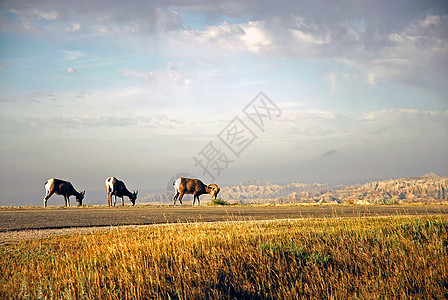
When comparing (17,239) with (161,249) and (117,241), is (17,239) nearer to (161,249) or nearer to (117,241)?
(117,241)

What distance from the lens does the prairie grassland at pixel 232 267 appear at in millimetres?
6969

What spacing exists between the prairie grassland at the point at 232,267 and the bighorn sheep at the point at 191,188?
27.3 meters

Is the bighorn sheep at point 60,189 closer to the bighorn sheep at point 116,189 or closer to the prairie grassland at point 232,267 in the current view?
the bighorn sheep at point 116,189

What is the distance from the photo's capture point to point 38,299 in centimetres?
623

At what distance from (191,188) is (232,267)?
1209 inches

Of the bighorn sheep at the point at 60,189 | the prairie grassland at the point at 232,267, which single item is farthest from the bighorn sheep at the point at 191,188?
the prairie grassland at the point at 232,267

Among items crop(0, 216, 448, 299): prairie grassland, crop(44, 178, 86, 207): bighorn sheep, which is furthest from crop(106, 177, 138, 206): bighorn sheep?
crop(0, 216, 448, 299): prairie grassland

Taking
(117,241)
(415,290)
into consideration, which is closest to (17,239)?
(117,241)

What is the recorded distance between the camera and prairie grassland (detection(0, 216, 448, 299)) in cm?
697

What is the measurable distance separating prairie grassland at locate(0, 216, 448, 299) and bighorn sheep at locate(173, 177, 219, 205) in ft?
89.7

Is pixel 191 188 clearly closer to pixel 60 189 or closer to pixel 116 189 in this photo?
pixel 116 189

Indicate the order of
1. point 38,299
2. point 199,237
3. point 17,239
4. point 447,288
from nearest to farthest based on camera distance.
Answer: point 38,299 → point 447,288 → point 199,237 → point 17,239

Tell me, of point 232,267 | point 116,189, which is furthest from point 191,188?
point 232,267

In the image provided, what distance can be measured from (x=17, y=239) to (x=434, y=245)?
39.4 ft
